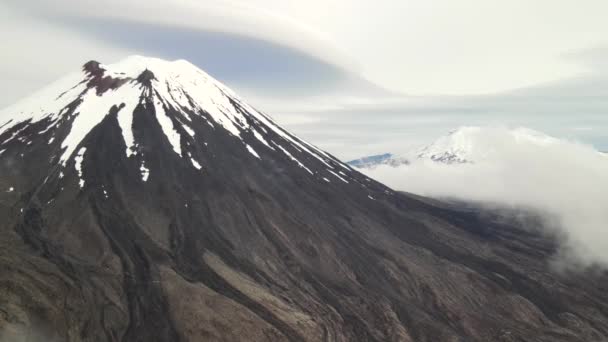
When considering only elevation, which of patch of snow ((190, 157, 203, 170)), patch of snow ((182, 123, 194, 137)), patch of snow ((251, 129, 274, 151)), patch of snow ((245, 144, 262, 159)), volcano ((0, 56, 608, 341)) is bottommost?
volcano ((0, 56, 608, 341))

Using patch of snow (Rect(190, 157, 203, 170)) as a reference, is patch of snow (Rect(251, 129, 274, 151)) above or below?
above

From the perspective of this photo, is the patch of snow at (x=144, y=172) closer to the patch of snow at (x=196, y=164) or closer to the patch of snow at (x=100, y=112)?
the patch of snow at (x=100, y=112)

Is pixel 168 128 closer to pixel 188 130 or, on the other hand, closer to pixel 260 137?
pixel 188 130

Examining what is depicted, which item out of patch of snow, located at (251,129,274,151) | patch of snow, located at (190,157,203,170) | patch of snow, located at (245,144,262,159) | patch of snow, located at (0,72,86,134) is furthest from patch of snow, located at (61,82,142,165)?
patch of snow, located at (251,129,274,151)

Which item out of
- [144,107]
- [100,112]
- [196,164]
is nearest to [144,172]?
[196,164]

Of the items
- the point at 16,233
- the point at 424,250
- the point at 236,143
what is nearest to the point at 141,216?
the point at 16,233

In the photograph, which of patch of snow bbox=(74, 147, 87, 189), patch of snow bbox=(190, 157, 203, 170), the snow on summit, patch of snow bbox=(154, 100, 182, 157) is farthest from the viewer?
the snow on summit

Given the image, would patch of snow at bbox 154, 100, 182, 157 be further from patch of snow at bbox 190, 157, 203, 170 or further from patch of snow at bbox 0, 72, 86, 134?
patch of snow at bbox 0, 72, 86, 134

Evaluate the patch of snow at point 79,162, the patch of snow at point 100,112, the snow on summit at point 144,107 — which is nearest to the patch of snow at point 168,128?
the snow on summit at point 144,107
